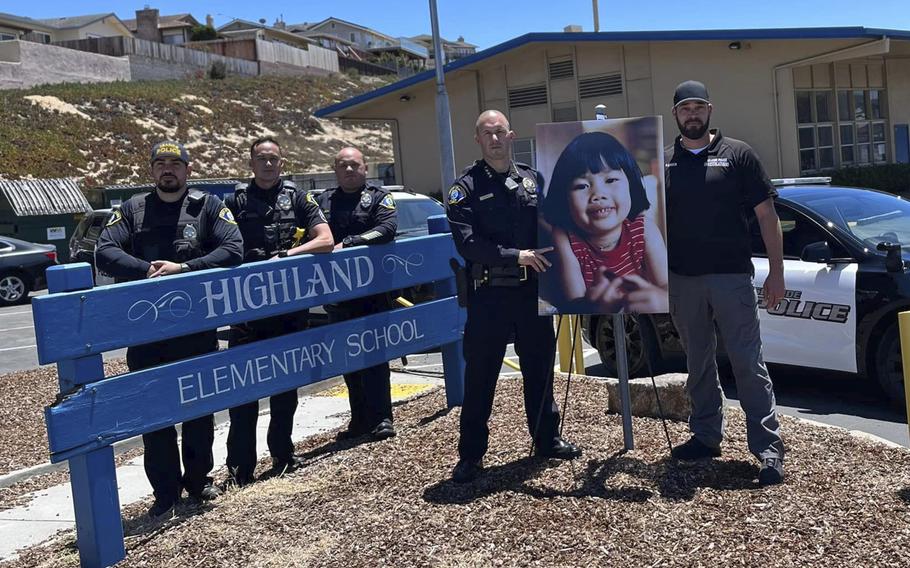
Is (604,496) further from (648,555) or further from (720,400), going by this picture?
(720,400)

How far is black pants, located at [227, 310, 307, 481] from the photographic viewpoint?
18.0 ft

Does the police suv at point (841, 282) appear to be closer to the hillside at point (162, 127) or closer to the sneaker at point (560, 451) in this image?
the sneaker at point (560, 451)

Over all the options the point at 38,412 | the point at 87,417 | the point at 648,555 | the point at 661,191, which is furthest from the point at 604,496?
the point at 38,412

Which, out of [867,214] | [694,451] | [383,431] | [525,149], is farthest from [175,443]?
[525,149]

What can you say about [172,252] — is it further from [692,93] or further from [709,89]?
[709,89]

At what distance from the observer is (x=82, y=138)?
42.8 metres

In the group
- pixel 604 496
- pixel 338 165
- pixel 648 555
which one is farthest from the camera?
pixel 338 165

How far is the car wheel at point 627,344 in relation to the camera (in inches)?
325

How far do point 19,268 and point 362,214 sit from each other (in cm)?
1650

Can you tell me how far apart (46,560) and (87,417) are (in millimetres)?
928

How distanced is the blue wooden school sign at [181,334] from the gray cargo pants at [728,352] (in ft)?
6.35

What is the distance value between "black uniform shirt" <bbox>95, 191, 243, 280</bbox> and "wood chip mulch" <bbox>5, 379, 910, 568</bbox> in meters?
1.25

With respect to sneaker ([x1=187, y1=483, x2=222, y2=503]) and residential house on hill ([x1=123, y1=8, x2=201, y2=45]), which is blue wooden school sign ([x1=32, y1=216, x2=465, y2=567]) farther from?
residential house on hill ([x1=123, y1=8, x2=201, y2=45])

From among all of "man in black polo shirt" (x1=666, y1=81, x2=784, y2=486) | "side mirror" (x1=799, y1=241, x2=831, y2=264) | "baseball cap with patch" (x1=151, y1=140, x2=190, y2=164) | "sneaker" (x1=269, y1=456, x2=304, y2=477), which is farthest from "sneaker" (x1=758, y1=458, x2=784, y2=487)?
"baseball cap with patch" (x1=151, y1=140, x2=190, y2=164)
